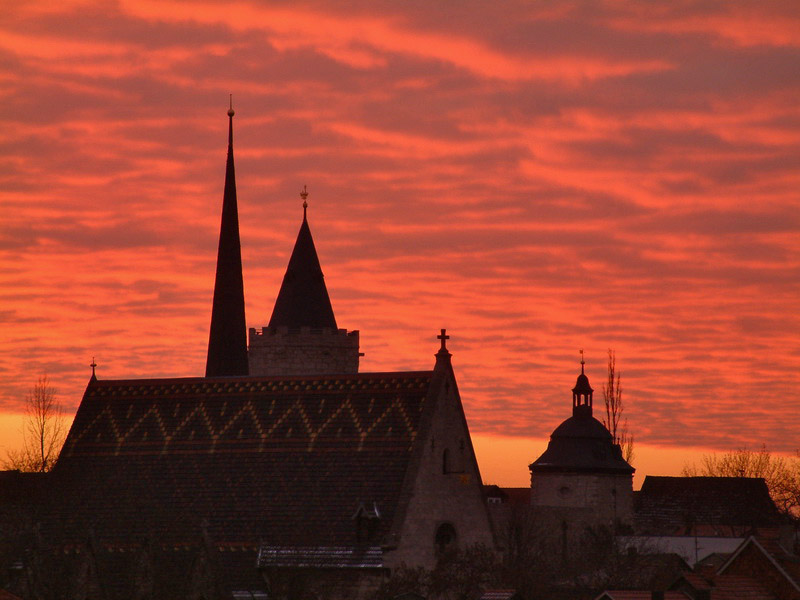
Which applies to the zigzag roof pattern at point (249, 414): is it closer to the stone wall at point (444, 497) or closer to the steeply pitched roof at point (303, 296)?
the stone wall at point (444, 497)

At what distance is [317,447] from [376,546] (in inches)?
209

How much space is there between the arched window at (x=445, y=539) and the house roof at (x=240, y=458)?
90.1 inches

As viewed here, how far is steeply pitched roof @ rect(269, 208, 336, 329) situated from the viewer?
91000mm

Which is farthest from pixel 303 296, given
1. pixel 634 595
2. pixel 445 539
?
pixel 634 595

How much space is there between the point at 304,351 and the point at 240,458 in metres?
26.6

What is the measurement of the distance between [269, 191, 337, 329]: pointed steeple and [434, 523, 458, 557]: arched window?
31.2 metres

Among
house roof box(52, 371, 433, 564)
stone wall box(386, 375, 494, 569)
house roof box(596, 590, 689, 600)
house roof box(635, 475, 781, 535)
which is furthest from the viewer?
house roof box(635, 475, 781, 535)

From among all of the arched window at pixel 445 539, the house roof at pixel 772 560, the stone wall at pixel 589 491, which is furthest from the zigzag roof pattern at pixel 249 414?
the stone wall at pixel 589 491

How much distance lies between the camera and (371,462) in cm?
6078

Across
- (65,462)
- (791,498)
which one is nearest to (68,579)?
(65,462)

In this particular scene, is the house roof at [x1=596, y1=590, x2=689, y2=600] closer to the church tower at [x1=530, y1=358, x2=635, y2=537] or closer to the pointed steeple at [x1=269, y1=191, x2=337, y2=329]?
the pointed steeple at [x1=269, y1=191, x2=337, y2=329]

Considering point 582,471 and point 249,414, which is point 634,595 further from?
point 582,471

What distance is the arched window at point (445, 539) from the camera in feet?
198

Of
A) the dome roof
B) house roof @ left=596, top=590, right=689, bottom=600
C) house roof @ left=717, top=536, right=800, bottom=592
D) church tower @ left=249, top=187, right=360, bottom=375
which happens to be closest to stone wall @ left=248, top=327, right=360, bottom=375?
church tower @ left=249, top=187, right=360, bottom=375
